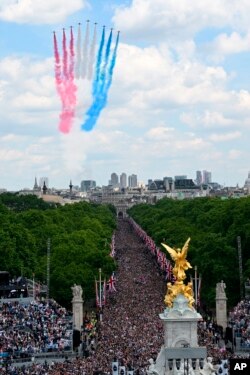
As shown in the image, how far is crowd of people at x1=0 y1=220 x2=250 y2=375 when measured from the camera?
53750 millimetres

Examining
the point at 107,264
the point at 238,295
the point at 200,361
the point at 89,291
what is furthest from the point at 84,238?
the point at 200,361

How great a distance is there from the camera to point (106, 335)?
67.0 metres

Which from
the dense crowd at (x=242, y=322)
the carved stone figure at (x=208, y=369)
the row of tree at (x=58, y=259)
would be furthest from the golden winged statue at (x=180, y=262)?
the row of tree at (x=58, y=259)

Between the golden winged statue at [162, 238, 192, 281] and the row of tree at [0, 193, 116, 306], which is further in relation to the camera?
the row of tree at [0, 193, 116, 306]

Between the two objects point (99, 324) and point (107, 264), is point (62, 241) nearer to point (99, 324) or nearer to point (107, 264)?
point (107, 264)

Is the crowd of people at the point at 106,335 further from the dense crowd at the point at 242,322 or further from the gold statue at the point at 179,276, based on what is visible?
the gold statue at the point at 179,276

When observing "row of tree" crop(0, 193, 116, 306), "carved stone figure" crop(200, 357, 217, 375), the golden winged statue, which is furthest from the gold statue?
"row of tree" crop(0, 193, 116, 306)

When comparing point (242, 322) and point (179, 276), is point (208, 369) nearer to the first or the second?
point (179, 276)

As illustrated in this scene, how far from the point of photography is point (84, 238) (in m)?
114

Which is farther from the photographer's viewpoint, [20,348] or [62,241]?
[62,241]

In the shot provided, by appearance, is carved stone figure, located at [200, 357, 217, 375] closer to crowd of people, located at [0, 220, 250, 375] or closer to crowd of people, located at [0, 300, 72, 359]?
crowd of people, located at [0, 220, 250, 375]

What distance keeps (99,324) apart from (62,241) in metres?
38.1

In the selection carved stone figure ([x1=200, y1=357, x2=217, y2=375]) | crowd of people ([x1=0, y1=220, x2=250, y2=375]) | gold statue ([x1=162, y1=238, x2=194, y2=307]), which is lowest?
carved stone figure ([x1=200, y1=357, x2=217, y2=375])

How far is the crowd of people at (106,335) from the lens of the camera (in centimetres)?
5375
